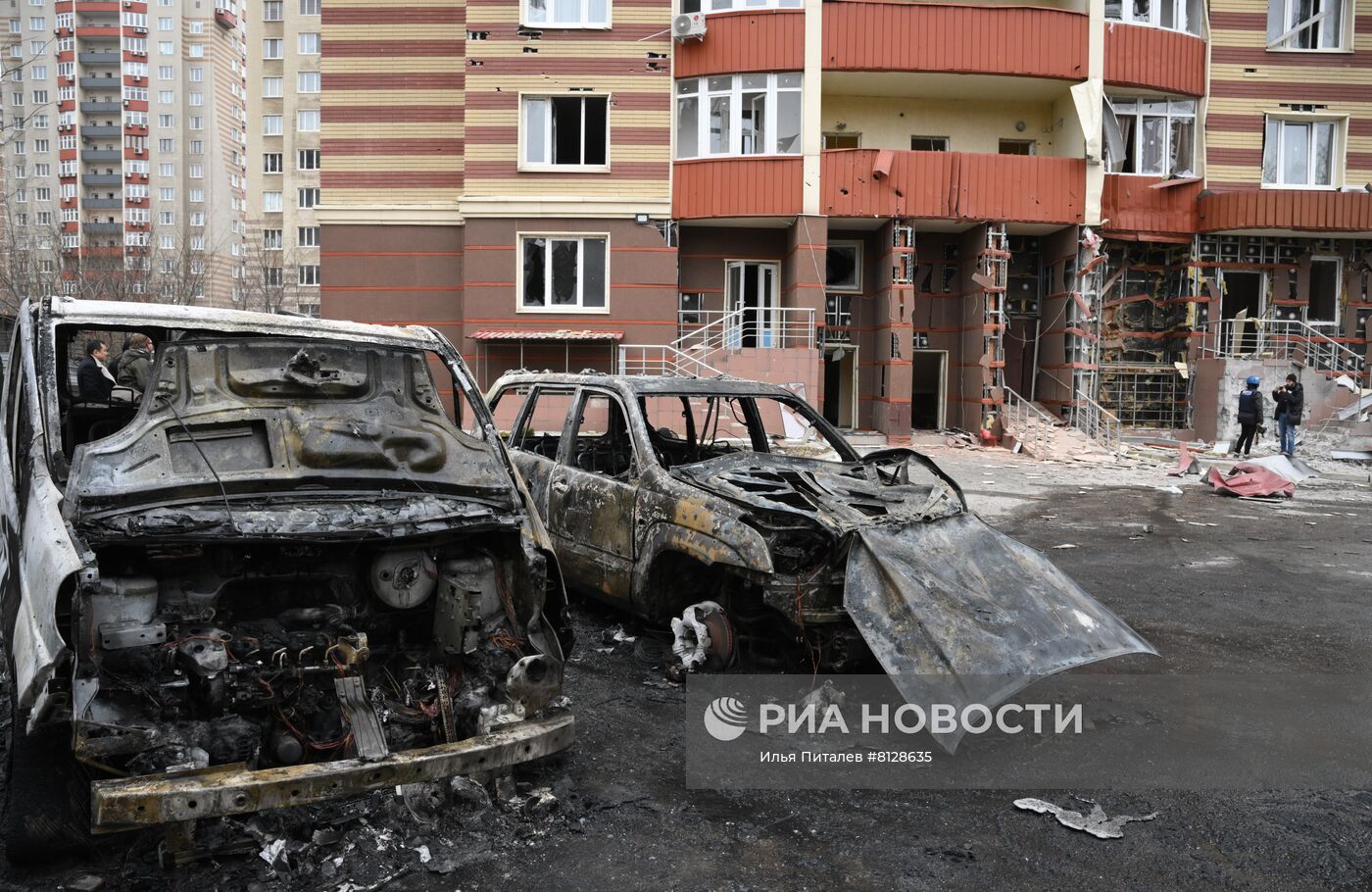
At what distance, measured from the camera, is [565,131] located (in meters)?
22.0

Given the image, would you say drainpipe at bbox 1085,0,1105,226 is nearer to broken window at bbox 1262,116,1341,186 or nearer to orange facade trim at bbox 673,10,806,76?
broken window at bbox 1262,116,1341,186

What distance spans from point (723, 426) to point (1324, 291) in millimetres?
22471

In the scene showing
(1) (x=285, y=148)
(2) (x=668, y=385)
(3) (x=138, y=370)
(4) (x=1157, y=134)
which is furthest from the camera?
(1) (x=285, y=148)

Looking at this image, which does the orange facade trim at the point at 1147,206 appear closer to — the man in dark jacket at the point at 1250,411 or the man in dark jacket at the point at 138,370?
the man in dark jacket at the point at 1250,411

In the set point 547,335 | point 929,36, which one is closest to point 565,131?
point 547,335

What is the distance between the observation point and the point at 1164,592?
8242 millimetres

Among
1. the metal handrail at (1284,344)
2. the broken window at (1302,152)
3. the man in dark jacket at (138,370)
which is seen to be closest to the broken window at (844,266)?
the metal handrail at (1284,344)

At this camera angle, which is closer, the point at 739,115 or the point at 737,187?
the point at 737,187

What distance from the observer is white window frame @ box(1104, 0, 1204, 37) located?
22.1 meters

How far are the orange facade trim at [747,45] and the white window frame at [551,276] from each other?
426cm

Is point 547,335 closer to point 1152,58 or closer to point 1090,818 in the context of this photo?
point 1152,58

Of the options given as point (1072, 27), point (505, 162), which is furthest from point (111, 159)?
point (1072, 27)

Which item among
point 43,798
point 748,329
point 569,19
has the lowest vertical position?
point 43,798

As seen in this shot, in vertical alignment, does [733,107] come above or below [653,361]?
above
